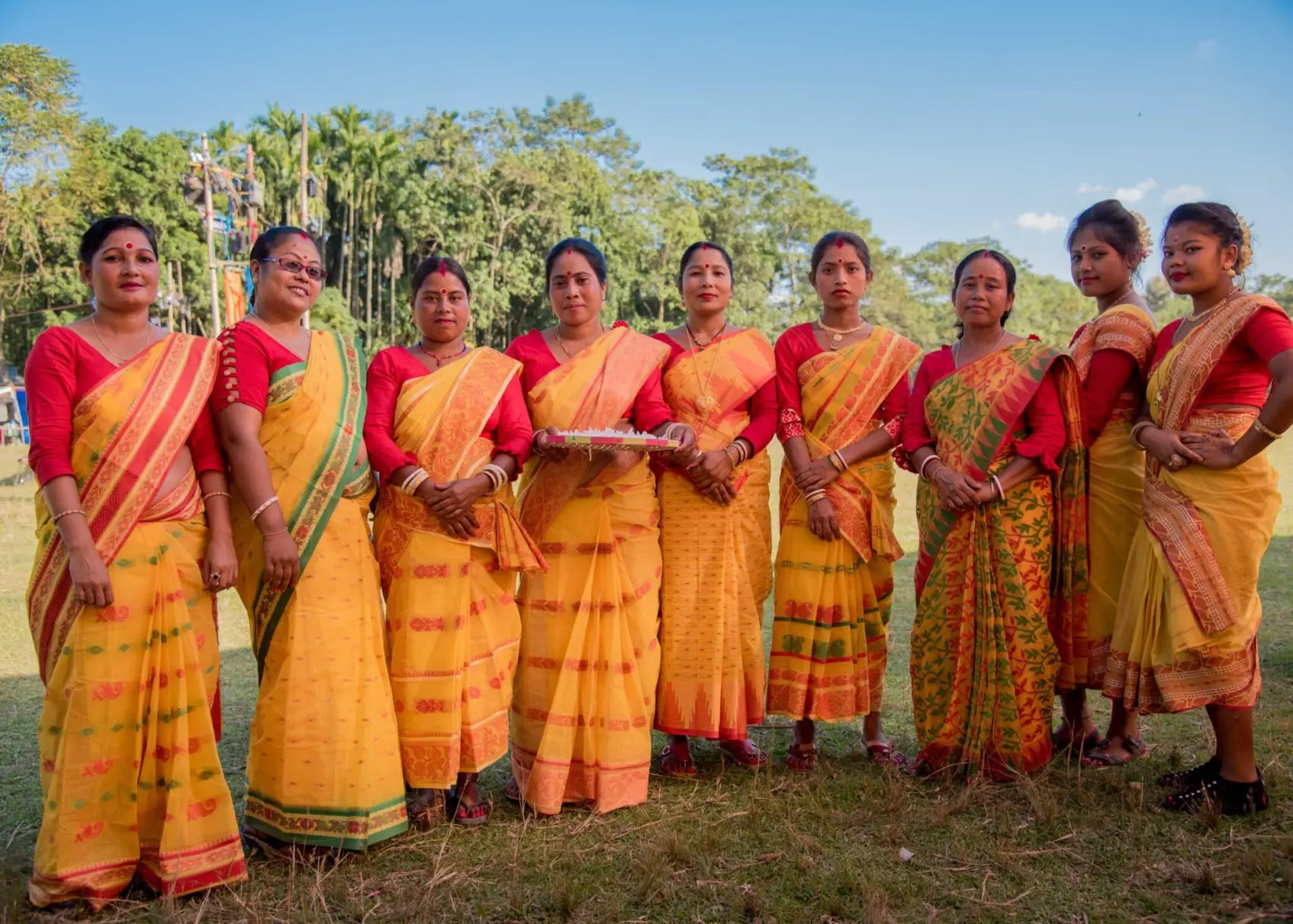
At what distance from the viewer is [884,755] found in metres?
4.59

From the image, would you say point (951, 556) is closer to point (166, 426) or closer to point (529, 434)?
point (529, 434)

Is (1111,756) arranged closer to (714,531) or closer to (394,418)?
(714,531)

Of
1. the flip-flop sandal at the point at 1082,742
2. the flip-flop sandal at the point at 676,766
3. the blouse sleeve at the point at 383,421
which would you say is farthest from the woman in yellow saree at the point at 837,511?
the blouse sleeve at the point at 383,421

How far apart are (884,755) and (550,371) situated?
247cm

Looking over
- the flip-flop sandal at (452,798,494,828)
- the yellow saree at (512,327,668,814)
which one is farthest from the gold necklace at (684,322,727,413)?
the flip-flop sandal at (452,798,494,828)

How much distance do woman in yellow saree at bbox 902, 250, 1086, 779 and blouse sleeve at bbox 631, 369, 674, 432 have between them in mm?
1214

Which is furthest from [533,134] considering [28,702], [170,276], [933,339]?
[28,702]

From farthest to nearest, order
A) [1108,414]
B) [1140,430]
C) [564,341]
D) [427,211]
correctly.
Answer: [427,211], [564,341], [1108,414], [1140,430]

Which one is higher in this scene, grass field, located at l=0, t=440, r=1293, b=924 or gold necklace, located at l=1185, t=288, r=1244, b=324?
gold necklace, located at l=1185, t=288, r=1244, b=324

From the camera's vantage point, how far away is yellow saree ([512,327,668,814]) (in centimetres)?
410

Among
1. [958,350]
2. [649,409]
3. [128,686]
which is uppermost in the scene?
[958,350]

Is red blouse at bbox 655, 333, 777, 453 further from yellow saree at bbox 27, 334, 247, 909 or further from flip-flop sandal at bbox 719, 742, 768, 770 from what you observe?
yellow saree at bbox 27, 334, 247, 909

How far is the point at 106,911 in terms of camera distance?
319 centimetres

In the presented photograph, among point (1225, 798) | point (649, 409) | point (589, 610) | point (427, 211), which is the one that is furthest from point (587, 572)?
point (427, 211)
